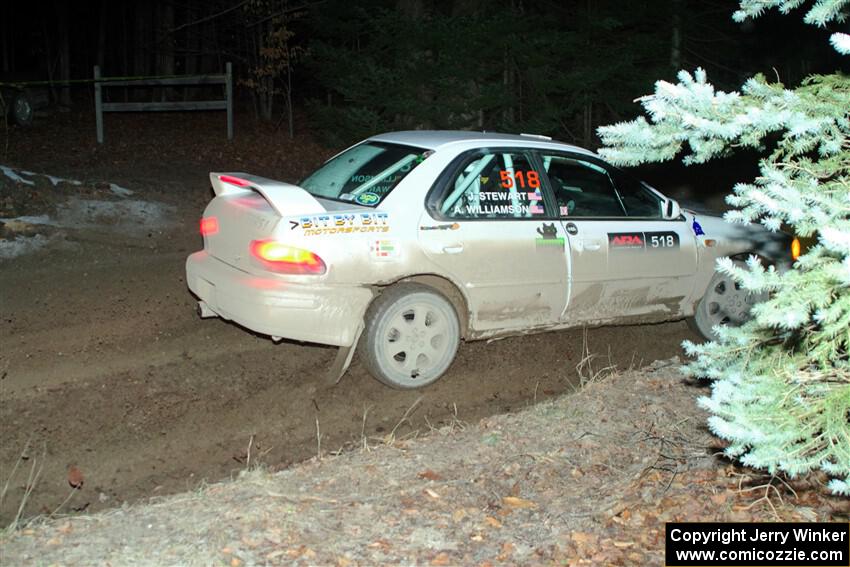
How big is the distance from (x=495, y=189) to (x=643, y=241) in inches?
56.2

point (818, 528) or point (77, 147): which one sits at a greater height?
point (77, 147)

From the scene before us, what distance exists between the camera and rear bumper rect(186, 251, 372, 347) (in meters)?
6.20

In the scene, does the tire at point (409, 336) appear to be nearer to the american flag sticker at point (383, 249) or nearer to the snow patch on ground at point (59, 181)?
the american flag sticker at point (383, 249)

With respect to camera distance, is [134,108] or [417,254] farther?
[134,108]

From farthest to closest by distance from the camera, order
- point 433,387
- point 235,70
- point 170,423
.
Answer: point 235,70 < point 433,387 < point 170,423

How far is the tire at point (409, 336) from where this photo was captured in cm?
653

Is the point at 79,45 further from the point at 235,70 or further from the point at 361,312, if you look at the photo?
the point at 361,312

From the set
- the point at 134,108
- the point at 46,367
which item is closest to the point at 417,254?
the point at 46,367

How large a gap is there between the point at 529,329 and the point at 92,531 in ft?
12.3

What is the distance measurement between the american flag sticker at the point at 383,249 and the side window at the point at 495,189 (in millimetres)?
490

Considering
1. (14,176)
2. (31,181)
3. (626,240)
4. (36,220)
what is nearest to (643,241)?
(626,240)

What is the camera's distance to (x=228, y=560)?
162 inches

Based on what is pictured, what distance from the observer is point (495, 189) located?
22.9ft

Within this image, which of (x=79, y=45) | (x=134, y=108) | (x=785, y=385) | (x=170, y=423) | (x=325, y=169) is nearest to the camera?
(x=785, y=385)
